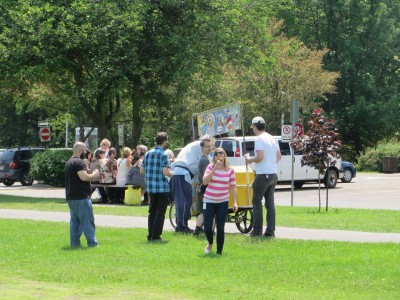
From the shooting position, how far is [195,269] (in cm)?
1246

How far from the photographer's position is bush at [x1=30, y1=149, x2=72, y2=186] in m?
38.6

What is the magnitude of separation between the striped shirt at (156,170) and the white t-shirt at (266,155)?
1.54 m

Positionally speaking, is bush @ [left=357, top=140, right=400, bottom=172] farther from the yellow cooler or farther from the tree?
the yellow cooler

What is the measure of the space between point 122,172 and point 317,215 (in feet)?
24.6

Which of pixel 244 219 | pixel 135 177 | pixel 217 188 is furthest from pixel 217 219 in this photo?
pixel 135 177

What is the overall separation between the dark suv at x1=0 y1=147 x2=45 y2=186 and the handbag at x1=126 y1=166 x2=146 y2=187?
17.7 m

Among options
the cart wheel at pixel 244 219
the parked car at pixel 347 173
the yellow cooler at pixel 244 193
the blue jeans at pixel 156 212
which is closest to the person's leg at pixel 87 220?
the blue jeans at pixel 156 212

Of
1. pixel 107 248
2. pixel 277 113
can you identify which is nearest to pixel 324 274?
pixel 107 248

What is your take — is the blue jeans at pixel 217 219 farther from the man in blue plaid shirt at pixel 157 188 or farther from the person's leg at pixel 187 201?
the person's leg at pixel 187 201

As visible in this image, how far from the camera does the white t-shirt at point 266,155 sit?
623 inches

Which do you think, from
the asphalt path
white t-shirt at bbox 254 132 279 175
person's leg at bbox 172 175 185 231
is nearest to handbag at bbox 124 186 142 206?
the asphalt path

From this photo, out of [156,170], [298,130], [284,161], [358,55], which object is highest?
[358,55]

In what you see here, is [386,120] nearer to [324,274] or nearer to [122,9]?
[122,9]

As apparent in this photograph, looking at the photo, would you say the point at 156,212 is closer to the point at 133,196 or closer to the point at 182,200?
the point at 182,200
